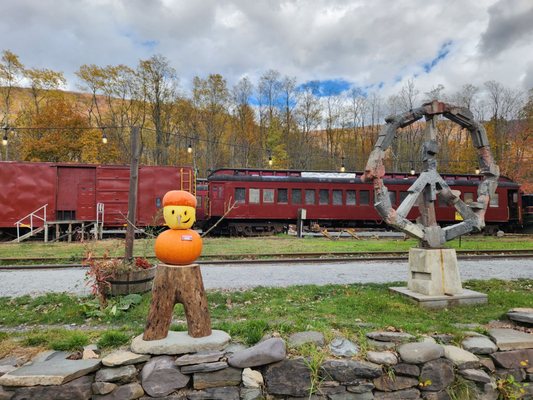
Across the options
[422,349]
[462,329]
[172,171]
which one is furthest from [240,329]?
[172,171]

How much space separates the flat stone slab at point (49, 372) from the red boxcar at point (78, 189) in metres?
14.8

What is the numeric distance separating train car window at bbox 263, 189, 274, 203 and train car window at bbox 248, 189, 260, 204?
0.42m

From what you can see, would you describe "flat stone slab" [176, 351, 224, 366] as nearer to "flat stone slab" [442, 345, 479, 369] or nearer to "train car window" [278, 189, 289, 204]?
"flat stone slab" [442, 345, 479, 369]

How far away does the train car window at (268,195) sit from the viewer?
19156mm

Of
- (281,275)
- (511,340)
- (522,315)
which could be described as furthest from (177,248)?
Result: (281,275)

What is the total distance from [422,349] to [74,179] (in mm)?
18627

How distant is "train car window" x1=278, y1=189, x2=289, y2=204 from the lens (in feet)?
63.7

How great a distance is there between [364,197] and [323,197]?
265 centimetres

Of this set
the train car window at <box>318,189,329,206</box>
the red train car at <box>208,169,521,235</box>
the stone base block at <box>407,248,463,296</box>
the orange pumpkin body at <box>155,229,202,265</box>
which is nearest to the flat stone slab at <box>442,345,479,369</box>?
the stone base block at <box>407,248,463,296</box>

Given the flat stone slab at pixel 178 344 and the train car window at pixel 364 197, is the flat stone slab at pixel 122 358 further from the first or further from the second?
the train car window at pixel 364 197

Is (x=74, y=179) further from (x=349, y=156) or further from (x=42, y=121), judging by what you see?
(x=349, y=156)

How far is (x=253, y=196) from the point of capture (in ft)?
62.2

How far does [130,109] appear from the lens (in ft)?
124

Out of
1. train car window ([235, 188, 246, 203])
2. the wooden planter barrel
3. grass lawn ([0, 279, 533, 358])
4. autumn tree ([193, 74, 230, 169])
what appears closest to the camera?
grass lawn ([0, 279, 533, 358])
